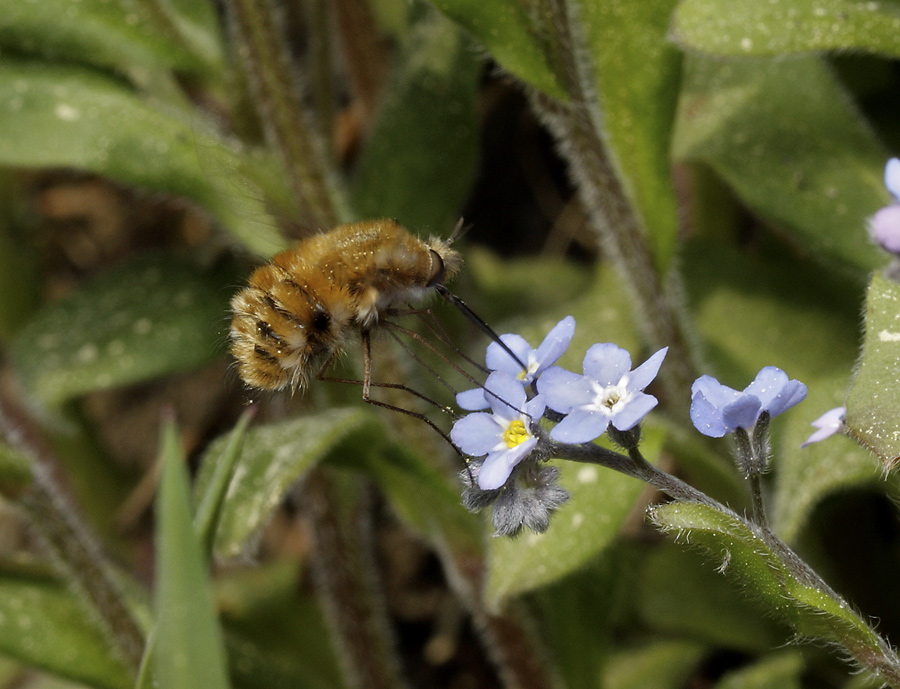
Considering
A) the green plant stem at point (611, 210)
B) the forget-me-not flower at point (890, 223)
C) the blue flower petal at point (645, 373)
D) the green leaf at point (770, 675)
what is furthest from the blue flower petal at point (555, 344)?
the green leaf at point (770, 675)

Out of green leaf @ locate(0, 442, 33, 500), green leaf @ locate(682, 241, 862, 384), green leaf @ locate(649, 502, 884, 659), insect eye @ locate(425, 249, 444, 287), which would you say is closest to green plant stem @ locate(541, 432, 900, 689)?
green leaf @ locate(649, 502, 884, 659)

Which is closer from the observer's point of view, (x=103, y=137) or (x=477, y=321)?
(x=477, y=321)

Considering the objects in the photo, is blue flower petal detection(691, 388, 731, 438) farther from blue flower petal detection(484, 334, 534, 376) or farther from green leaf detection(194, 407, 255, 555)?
green leaf detection(194, 407, 255, 555)

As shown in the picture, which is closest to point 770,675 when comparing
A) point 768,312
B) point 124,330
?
point 768,312

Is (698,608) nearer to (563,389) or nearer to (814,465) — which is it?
(814,465)

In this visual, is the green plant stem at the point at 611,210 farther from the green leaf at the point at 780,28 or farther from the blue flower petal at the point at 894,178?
the blue flower petal at the point at 894,178

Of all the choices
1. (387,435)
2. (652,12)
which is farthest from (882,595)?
(652,12)
